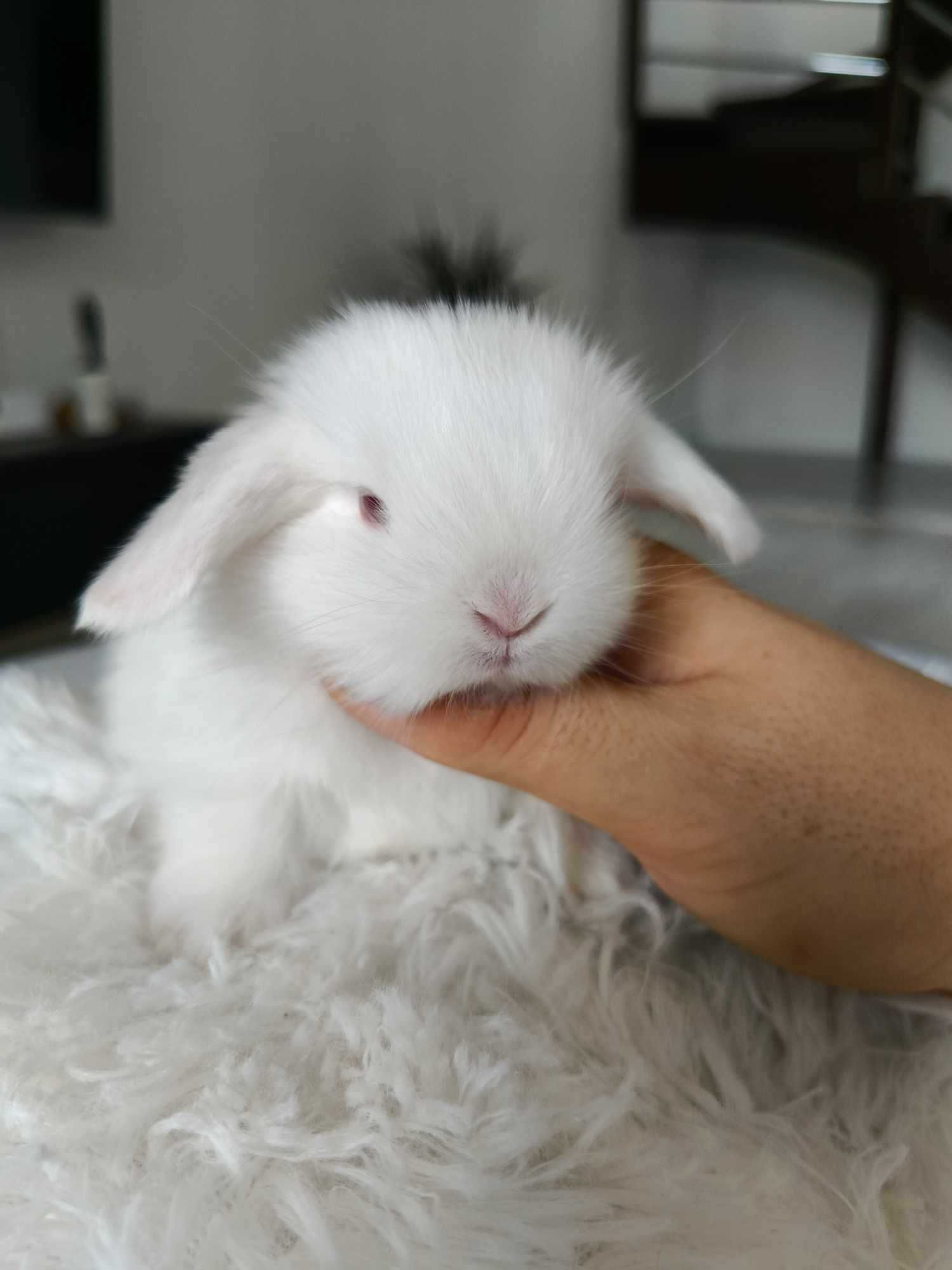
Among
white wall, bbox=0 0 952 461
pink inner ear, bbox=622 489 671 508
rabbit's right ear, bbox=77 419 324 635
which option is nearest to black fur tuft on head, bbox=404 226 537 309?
white wall, bbox=0 0 952 461

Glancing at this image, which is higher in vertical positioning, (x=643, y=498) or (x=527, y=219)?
(x=527, y=219)

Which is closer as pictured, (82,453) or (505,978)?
(505,978)

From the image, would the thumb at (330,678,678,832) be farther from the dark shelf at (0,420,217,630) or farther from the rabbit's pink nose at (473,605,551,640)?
the dark shelf at (0,420,217,630)

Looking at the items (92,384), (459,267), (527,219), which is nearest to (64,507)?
(92,384)

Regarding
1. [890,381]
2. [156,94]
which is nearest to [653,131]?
[890,381]

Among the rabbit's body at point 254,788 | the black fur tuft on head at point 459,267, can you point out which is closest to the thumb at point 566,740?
the rabbit's body at point 254,788

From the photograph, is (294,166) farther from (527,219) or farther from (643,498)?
(643,498)

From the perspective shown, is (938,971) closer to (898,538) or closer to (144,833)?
(144,833)

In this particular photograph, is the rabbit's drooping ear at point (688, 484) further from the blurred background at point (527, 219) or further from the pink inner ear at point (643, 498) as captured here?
the blurred background at point (527, 219)
